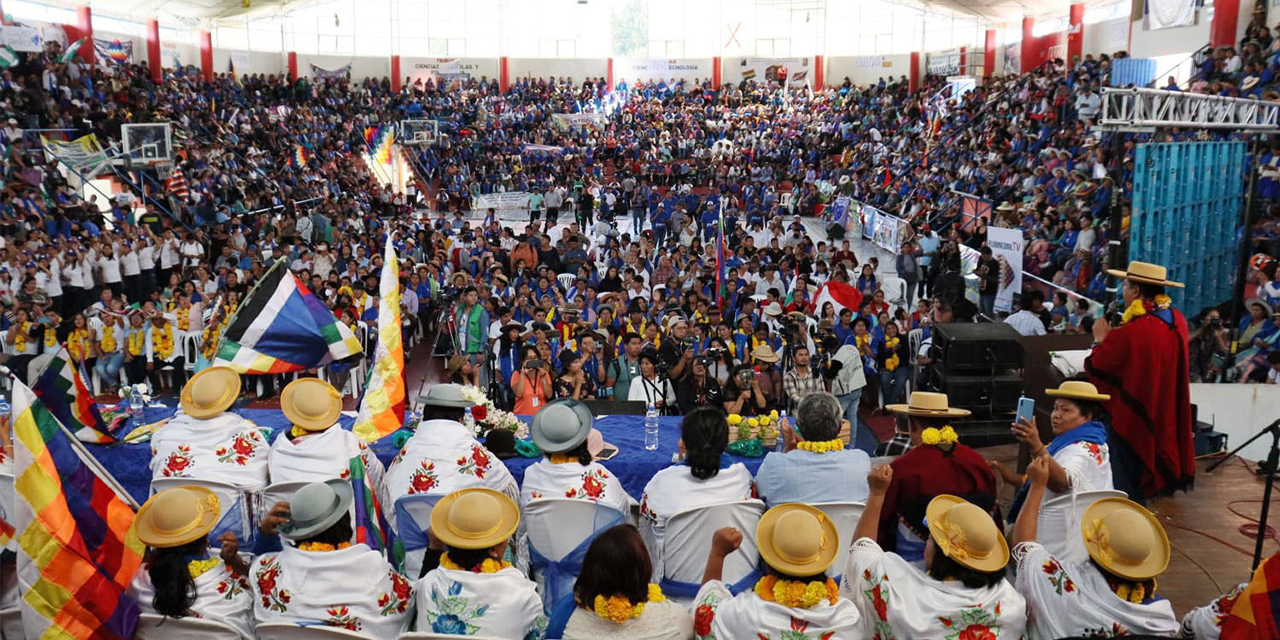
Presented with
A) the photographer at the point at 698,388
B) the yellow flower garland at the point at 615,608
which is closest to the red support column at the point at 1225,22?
the photographer at the point at 698,388

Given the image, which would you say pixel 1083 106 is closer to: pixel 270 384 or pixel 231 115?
pixel 270 384

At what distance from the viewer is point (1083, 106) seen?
59.3 ft

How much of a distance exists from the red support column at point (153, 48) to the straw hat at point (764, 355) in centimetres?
2499

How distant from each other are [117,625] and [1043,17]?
27754 millimetres

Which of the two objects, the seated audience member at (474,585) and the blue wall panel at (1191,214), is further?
the blue wall panel at (1191,214)

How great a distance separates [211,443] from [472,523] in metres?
1.89

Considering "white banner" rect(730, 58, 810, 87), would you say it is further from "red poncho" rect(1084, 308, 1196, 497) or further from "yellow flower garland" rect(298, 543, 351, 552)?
"yellow flower garland" rect(298, 543, 351, 552)

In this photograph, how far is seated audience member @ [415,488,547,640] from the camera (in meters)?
3.01

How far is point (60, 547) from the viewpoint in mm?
3020

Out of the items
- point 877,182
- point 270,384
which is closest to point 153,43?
point 877,182

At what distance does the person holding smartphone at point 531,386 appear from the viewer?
6719 millimetres

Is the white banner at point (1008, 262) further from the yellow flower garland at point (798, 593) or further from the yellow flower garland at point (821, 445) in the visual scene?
the yellow flower garland at point (798, 593)

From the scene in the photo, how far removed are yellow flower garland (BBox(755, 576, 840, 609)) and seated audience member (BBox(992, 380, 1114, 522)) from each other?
3.80 ft

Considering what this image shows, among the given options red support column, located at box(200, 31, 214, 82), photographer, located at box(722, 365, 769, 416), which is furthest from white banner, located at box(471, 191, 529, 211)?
photographer, located at box(722, 365, 769, 416)
